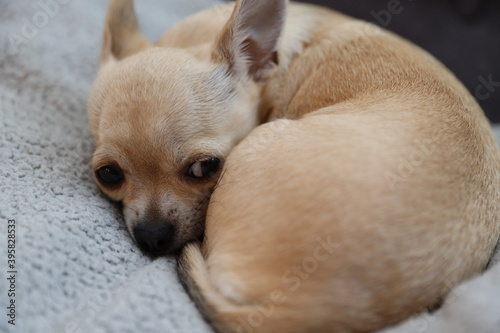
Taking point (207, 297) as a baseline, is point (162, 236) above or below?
below

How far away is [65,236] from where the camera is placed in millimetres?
1546

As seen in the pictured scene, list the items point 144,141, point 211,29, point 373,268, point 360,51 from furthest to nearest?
point 211,29, point 360,51, point 144,141, point 373,268

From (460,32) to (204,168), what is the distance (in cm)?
211

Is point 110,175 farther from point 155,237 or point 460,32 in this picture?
point 460,32

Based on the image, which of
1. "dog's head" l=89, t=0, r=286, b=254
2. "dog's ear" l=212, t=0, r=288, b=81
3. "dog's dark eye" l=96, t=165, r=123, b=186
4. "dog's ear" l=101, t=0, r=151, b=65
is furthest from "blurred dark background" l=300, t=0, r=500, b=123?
"dog's dark eye" l=96, t=165, r=123, b=186

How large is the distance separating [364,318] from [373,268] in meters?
0.13

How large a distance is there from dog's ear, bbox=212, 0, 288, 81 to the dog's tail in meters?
0.87

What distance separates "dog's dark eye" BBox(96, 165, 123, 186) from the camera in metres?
1.84

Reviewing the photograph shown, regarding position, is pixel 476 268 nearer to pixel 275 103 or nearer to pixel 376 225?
pixel 376 225

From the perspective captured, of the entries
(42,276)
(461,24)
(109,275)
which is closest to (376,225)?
(109,275)

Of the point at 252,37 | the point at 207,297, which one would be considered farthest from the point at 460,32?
the point at 207,297

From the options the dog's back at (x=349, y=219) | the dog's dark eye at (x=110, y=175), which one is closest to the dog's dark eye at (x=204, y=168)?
the dog's back at (x=349, y=219)

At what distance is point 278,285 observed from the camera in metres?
1.22

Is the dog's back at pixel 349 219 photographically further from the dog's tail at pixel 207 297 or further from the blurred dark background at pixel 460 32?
the blurred dark background at pixel 460 32
